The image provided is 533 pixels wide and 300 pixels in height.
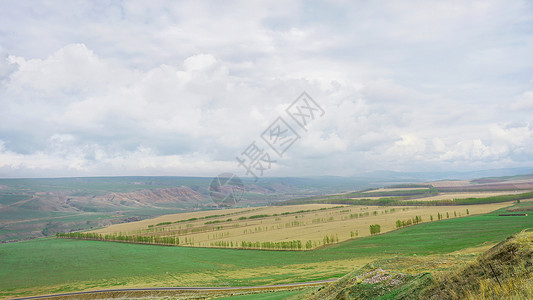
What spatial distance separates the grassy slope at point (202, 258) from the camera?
172 feet

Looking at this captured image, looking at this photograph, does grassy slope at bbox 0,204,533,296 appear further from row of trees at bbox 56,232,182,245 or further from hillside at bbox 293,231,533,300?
hillside at bbox 293,231,533,300

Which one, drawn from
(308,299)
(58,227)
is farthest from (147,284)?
(58,227)

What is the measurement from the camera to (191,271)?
56312 millimetres

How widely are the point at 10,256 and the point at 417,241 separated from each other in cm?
10585

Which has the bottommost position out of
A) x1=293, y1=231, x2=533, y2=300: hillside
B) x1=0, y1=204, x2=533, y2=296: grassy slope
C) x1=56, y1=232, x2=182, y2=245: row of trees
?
x1=56, y1=232, x2=182, y2=245: row of trees

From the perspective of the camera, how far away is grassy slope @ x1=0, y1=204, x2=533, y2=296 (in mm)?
52531

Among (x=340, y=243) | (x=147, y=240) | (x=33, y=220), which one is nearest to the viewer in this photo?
(x=340, y=243)

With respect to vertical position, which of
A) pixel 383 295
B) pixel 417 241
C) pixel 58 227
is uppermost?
pixel 383 295

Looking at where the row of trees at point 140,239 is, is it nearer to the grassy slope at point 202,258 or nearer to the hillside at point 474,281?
the grassy slope at point 202,258

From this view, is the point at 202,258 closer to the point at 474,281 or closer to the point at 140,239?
the point at 140,239

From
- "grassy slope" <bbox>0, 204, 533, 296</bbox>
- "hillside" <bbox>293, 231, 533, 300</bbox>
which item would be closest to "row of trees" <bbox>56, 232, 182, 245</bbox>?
"grassy slope" <bbox>0, 204, 533, 296</bbox>

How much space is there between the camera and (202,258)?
68938mm

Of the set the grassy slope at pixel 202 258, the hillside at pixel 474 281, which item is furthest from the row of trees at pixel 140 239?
the hillside at pixel 474 281

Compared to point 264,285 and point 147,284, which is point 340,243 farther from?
point 147,284
